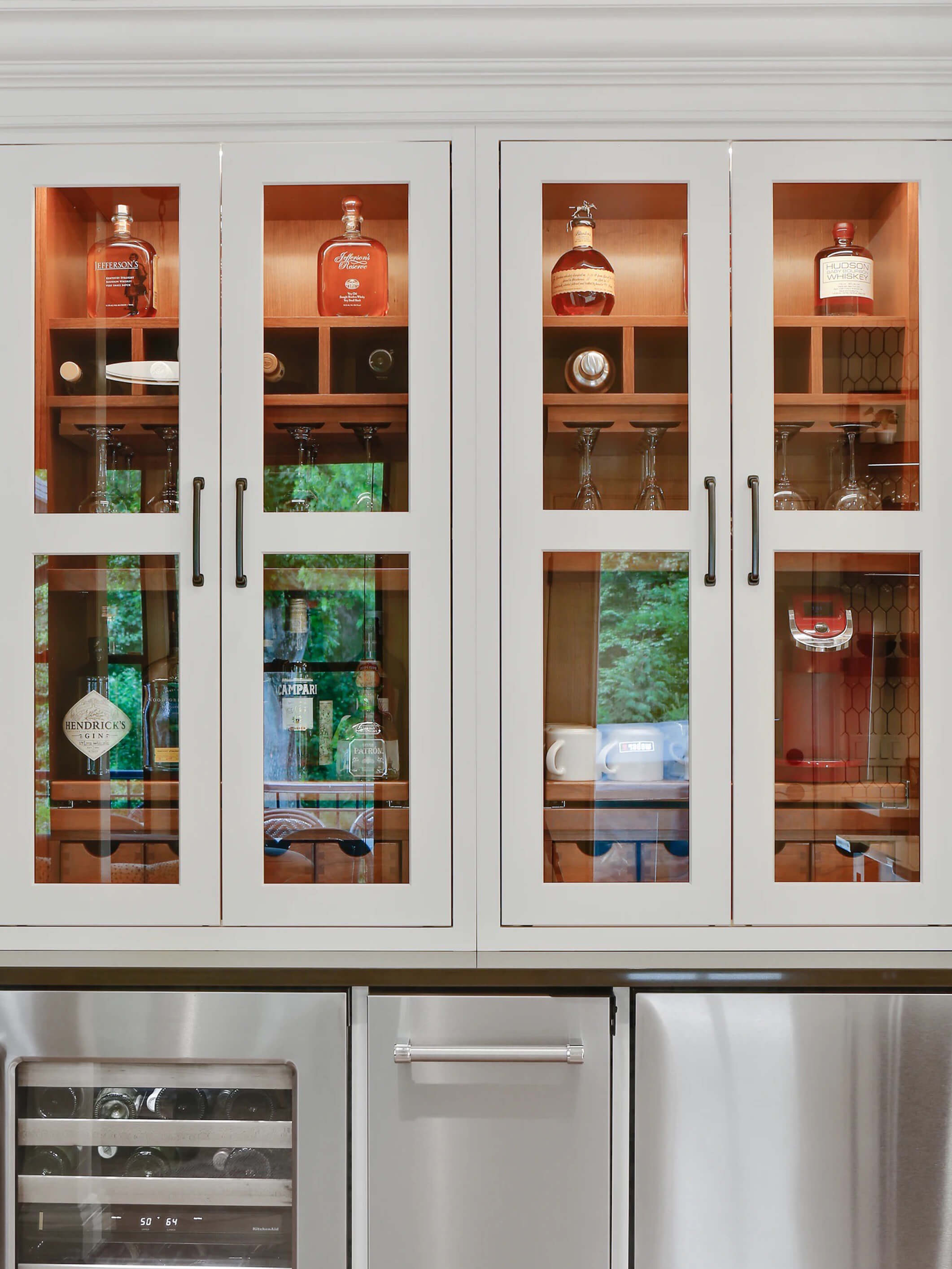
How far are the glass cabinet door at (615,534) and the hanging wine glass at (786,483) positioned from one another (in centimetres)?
9

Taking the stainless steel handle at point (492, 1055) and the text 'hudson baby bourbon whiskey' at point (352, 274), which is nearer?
the stainless steel handle at point (492, 1055)

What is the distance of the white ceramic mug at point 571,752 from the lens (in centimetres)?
144

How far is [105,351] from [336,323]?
367 mm

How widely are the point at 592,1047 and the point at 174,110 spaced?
5.01 ft

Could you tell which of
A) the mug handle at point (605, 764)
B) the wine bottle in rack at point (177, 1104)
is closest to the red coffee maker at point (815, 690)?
the mug handle at point (605, 764)

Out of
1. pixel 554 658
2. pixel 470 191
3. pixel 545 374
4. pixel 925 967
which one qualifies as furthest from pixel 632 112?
pixel 925 967

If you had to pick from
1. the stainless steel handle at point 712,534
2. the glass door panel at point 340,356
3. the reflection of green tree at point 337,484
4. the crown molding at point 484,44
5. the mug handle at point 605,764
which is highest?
the crown molding at point 484,44

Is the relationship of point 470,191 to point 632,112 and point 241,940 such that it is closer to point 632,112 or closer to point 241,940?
point 632,112

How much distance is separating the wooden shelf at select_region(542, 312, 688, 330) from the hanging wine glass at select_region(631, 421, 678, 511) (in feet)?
0.50

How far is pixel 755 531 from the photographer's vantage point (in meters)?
1.40

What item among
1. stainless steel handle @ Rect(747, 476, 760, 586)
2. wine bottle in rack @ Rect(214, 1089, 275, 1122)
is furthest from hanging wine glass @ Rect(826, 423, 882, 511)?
wine bottle in rack @ Rect(214, 1089, 275, 1122)

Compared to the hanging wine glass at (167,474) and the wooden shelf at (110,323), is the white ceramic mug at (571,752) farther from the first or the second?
the wooden shelf at (110,323)

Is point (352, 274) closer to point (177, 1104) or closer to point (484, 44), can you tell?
point (484, 44)

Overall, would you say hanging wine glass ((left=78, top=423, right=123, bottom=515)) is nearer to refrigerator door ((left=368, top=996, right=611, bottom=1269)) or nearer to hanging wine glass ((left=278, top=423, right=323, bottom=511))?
hanging wine glass ((left=278, top=423, right=323, bottom=511))
